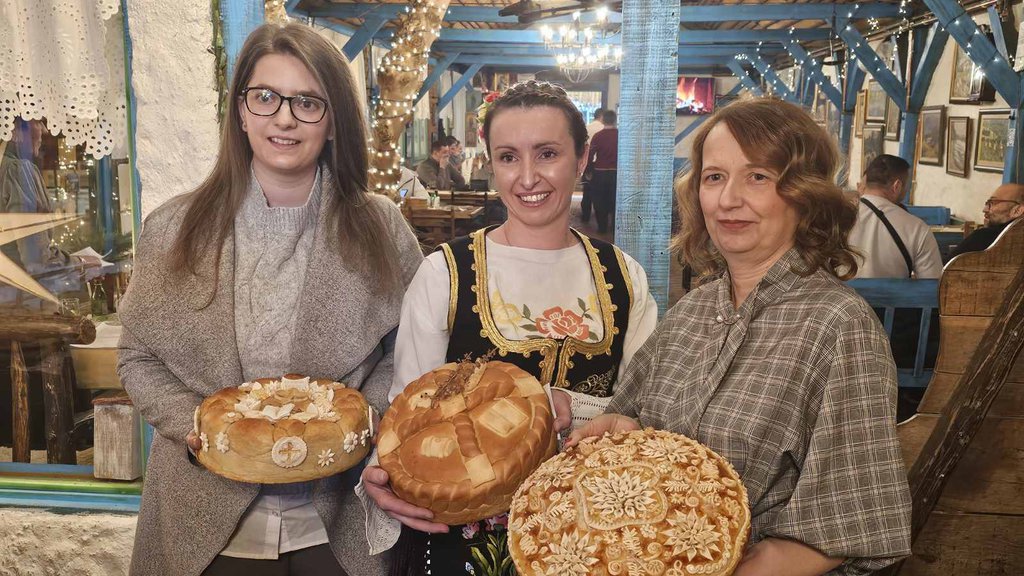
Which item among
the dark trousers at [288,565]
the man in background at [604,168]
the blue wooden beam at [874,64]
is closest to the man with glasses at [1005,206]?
the dark trousers at [288,565]

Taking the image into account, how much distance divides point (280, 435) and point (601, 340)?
2.24 ft

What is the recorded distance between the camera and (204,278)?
1722 mm

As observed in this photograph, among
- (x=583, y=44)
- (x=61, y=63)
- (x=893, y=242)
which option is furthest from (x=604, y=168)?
(x=61, y=63)

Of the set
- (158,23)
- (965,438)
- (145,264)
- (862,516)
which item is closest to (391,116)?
(158,23)

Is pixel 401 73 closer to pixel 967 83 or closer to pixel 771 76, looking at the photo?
pixel 967 83

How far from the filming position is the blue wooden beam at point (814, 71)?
10.8m

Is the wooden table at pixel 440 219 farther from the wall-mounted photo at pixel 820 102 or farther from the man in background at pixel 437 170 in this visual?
the wall-mounted photo at pixel 820 102

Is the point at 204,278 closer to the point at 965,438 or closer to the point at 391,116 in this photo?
the point at 965,438

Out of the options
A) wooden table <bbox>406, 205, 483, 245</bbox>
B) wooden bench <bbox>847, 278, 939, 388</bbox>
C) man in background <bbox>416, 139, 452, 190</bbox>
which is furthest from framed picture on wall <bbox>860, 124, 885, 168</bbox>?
wooden bench <bbox>847, 278, 939, 388</bbox>

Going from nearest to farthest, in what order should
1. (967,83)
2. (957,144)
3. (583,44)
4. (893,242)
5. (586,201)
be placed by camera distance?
(893,242) < (967,83) < (957,144) < (583,44) < (586,201)

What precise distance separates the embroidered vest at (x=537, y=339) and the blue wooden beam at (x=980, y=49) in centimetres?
634

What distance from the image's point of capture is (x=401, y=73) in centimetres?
536

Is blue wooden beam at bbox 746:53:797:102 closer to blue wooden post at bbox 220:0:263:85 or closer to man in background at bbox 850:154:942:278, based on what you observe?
man in background at bbox 850:154:942:278

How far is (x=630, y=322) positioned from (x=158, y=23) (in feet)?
6.09
